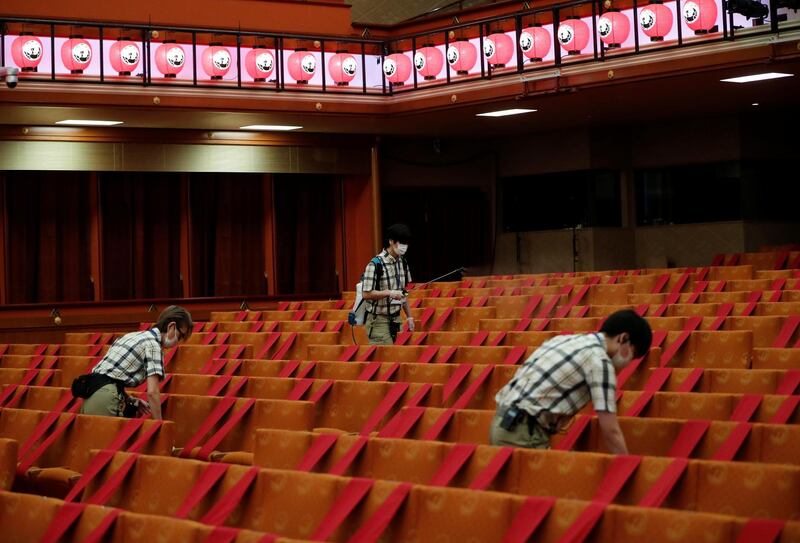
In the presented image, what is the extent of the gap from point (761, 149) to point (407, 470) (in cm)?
794

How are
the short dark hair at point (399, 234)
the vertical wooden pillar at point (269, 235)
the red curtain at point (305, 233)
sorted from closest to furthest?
the short dark hair at point (399, 234), the vertical wooden pillar at point (269, 235), the red curtain at point (305, 233)

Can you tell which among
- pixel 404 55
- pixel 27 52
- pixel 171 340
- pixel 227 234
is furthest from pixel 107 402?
pixel 227 234

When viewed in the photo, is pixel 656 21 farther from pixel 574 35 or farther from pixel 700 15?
pixel 574 35

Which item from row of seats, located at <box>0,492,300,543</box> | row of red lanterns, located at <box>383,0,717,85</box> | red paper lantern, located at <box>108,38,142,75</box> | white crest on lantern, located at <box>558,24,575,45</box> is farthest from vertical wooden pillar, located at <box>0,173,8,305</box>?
row of seats, located at <box>0,492,300,543</box>

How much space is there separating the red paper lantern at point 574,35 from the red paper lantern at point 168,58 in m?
3.11

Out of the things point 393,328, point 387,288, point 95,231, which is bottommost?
point 393,328

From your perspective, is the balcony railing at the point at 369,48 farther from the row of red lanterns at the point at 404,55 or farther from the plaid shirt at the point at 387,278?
the plaid shirt at the point at 387,278

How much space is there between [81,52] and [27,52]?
411 mm

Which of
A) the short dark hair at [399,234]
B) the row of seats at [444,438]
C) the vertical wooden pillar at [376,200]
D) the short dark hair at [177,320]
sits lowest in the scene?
the row of seats at [444,438]

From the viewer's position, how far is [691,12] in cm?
772

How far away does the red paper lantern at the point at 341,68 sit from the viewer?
934 centimetres

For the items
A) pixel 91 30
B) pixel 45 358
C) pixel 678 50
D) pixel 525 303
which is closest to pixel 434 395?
pixel 525 303

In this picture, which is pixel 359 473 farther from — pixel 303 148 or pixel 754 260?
pixel 303 148

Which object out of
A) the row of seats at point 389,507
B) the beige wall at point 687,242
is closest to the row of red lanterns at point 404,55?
the beige wall at point 687,242
